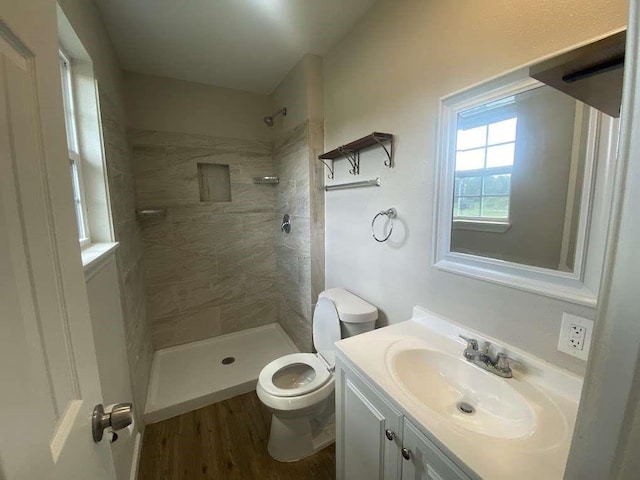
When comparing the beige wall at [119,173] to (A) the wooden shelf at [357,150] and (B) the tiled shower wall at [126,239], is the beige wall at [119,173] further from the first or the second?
(A) the wooden shelf at [357,150]

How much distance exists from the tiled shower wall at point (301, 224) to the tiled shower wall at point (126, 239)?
3.92 ft

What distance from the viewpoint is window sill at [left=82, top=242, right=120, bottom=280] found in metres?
0.96

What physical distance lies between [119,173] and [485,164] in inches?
79.0

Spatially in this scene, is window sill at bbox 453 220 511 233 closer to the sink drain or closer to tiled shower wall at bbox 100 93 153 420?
the sink drain

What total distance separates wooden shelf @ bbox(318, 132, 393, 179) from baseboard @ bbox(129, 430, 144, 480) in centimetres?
207

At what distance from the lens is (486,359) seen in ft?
3.20

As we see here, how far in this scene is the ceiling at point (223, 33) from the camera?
1476 millimetres

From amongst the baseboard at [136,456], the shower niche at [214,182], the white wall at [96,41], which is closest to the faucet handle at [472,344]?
the baseboard at [136,456]

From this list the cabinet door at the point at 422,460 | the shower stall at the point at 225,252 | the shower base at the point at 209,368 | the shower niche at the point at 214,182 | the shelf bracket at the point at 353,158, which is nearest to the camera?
the cabinet door at the point at 422,460

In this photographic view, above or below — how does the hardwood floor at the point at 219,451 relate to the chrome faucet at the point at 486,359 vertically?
below

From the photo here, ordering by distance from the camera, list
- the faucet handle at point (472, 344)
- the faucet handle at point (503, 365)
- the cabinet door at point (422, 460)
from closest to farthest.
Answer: the cabinet door at point (422, 460) < the faucet handle at point (503, 365) < the faucet handle at point (472, 344)

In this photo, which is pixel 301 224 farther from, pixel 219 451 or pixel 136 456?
pixel 136 456

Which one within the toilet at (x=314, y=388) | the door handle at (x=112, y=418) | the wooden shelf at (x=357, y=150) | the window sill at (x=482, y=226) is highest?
the wooden shelf at (x=357, y=150)

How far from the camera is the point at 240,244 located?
276 centimetres
